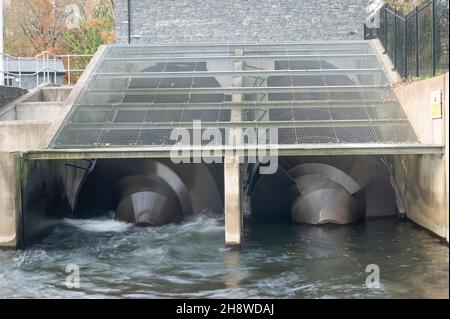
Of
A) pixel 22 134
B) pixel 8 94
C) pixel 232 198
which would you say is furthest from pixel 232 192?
pixel 8 94

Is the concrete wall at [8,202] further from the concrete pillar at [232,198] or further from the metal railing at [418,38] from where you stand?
the metal railing at [418,38]

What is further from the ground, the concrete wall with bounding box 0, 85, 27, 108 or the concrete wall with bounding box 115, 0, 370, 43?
the concrete wall with bounding box 115, 0, 370, 43

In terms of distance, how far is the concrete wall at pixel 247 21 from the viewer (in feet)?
82.2

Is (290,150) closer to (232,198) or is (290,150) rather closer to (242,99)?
(232,198)

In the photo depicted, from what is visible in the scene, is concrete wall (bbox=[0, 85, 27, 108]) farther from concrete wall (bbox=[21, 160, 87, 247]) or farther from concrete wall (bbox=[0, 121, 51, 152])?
concrete wall (bbox=[21, 160, 87, 247])

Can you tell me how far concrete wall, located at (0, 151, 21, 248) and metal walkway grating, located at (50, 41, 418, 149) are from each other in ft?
6.35

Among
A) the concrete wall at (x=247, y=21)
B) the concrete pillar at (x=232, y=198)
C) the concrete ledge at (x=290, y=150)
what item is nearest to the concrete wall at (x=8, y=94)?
the concrete wall at (x=247, y=21)

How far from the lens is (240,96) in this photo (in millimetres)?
18516

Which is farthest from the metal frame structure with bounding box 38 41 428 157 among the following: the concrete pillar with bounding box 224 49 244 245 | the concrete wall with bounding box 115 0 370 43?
the concrete wall with bounding box 115 0 370 43

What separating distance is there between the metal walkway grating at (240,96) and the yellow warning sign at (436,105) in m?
1.35

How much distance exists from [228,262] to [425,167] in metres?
5.75

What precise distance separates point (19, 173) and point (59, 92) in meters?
Answer: 8.37

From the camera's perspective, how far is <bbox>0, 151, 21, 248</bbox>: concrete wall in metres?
13.7

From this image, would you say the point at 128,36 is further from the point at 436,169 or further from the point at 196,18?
the point at 436,169
